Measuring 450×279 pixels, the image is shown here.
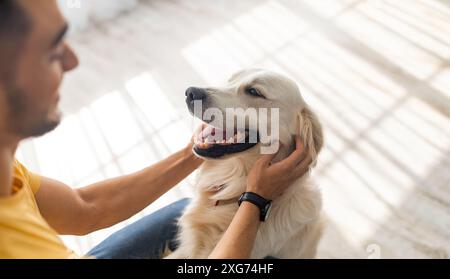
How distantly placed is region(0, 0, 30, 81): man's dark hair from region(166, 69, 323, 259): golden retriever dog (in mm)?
705

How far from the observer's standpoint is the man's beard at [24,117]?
A: 60cm

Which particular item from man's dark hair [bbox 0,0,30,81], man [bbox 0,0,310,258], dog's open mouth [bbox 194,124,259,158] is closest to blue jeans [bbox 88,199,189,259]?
man [bbox 0,0,310,258]

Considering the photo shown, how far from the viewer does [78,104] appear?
266 cm

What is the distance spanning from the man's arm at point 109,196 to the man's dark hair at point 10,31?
0.60 metres

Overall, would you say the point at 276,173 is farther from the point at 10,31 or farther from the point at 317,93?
the point at 317,93

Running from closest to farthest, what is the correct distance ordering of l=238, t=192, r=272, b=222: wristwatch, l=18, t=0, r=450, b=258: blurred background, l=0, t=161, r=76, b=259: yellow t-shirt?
l=0, t=161, r=76, b=259: yellow t-shirt, l=238, t=192, r=272, b=222: wristwatch, l=18, t=0, r=450, b=258: blurred background

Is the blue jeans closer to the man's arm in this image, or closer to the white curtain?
the man's arm

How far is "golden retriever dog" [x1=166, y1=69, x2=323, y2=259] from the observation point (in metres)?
1.27

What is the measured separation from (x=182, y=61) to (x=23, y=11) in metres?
2.32

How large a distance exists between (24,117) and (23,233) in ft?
0.88

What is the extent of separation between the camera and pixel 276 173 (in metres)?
1.15

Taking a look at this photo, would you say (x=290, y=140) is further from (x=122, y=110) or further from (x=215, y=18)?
(x=215, y=18)

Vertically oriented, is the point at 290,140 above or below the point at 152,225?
above
